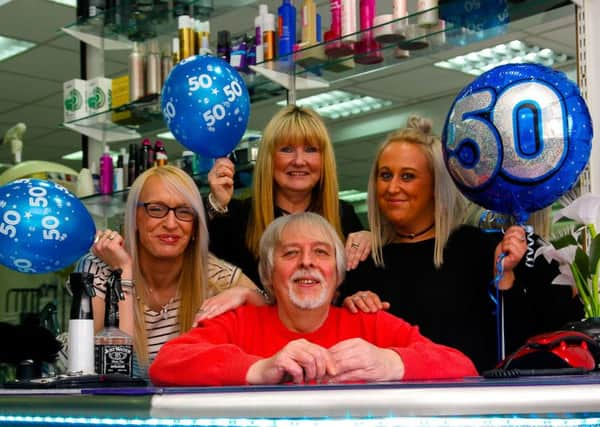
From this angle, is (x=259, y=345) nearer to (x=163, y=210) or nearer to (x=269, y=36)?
(x=163, y=210)

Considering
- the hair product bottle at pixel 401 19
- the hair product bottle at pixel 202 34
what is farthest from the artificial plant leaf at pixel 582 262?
the hair product bottle at pixel 202 34

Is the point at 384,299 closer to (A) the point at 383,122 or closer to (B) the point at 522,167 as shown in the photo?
(B) the point at 522,167

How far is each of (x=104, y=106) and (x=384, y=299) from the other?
2362 millimetres

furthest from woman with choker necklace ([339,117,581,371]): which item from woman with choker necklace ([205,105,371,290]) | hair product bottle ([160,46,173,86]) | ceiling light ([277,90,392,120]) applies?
ceiling light ([277,90,392,120])

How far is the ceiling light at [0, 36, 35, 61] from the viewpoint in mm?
5590

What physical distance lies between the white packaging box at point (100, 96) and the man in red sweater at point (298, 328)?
2.33 metres

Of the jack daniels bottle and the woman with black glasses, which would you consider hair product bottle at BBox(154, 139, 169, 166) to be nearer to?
the woman with black glasses

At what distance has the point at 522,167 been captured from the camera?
67.4 inches

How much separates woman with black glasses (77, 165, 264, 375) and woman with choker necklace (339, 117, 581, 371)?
41 centimetres

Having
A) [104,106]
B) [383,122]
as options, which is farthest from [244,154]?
[383,122]

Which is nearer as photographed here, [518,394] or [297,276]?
[518,394]

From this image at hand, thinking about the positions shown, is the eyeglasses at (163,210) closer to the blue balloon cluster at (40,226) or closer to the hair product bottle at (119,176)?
the blue balloon cluster at (40,226)

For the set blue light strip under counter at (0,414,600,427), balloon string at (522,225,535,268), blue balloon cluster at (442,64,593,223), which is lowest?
blue light strip under counter at (0,414,600,427)

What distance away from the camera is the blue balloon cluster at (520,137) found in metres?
1.69
